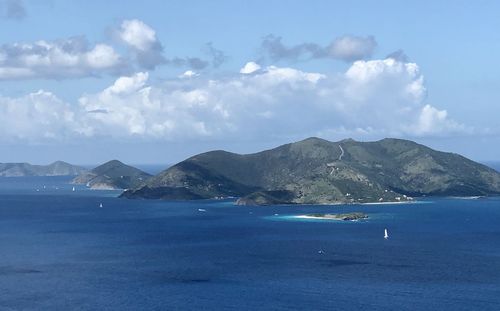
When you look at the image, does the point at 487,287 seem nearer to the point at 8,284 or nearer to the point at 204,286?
the point at 204,286

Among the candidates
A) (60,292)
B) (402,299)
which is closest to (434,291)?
(402,299)

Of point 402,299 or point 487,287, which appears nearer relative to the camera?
point 402,299

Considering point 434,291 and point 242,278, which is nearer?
point 434,291

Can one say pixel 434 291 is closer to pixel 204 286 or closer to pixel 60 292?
pixel 204 286

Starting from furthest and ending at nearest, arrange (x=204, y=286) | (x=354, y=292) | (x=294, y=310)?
(x=204, y=286), (x=354, y=292), (x=294, y=310)

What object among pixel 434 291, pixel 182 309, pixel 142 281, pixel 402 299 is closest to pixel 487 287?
pixel 434 291

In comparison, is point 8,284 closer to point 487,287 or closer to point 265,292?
point 265,292

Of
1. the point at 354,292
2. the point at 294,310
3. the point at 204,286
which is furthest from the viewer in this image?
the point at 204,286
